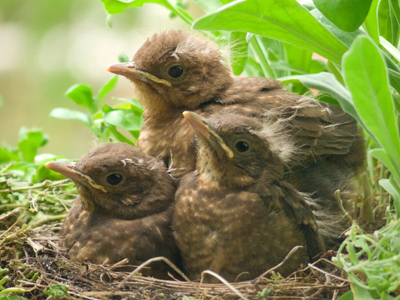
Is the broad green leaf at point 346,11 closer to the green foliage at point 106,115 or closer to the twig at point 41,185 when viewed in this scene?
the green foliage at point 106,115

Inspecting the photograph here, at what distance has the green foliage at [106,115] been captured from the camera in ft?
6.76

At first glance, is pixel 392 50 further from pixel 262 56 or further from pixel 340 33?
pixel 262 56

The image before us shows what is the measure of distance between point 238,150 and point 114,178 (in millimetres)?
392

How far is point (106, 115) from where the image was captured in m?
2.04

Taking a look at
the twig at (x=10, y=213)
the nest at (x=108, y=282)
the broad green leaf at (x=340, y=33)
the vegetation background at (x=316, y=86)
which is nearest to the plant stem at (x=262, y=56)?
the vegetation background at (x=316, y=86)

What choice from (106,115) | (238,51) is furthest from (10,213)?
(238,51)

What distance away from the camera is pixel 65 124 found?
569 cm

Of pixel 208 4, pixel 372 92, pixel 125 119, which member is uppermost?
pixel 208 4

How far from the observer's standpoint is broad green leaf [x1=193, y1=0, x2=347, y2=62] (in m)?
1.25

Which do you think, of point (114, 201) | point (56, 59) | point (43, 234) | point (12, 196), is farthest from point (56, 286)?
point (56, 59)

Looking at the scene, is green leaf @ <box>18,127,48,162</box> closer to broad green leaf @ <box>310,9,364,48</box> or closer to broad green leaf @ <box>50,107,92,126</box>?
broad green leaf @ <box>50,107,92,126</box>

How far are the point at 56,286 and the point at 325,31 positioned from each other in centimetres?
92

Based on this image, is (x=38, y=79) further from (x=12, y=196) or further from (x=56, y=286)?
(x=56, y=286)

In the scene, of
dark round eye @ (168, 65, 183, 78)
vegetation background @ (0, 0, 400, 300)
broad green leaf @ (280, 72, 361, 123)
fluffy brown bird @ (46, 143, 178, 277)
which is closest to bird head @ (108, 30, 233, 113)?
dark round eye @ (168, 65, 183, 78)
